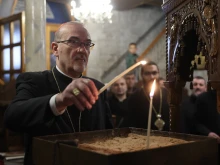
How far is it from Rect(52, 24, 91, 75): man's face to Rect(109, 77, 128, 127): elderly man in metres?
3.10

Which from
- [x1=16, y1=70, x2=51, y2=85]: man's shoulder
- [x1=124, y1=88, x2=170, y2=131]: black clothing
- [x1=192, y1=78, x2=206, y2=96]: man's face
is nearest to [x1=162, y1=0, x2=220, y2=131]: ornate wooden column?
[x1=16, y1=70, x2=51, y2=85]: man's shoulder

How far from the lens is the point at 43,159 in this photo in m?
1.07

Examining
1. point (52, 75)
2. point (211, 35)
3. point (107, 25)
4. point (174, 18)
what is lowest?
point (52, 75)

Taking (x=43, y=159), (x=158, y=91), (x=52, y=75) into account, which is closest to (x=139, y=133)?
(x=43, y=159)

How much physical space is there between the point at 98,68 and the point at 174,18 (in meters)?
10.1

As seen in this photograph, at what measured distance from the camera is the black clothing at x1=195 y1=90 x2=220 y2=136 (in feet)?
11.8

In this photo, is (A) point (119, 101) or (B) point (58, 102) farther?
(A) point (119, 101)

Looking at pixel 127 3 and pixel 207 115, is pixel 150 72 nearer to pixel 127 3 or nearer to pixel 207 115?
pixel 207 115

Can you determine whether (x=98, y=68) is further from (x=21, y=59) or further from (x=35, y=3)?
(x=35, y=3)

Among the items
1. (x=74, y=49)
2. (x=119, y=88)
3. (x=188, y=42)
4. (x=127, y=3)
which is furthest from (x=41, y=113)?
(x=127, y=3)

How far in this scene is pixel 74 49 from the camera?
2.02 metres

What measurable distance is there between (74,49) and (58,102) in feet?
2.31

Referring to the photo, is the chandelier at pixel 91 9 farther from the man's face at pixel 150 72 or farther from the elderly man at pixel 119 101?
the man's face at pixel 150 72

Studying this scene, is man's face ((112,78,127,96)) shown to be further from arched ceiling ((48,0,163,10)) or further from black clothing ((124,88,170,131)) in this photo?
arched ceiling ((48,0,163,10))
